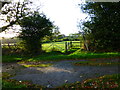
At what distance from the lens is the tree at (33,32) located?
16.8 m

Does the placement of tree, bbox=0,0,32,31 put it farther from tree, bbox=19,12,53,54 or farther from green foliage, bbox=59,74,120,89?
green foliage, bbox=59,74,120,89

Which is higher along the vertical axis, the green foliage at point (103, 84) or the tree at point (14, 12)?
the tree at point (14, 12)

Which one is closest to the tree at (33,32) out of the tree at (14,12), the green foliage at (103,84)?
the tree at (14,12)

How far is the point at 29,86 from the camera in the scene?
568 centimetres

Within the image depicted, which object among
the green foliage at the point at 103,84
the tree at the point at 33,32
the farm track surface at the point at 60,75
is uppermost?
the tree at the point at 33,32

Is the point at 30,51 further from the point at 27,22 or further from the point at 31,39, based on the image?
the point at 27,22

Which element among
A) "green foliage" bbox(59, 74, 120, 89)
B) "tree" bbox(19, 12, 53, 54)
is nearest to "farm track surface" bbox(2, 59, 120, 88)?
"green foliage" bbox(59, 74, 120, 89)

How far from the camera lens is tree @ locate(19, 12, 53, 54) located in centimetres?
1683

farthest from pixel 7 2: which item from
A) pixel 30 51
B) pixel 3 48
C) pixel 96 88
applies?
pixel 96 88

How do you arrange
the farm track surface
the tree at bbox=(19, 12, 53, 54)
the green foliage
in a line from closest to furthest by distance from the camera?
1. the green foliage
2. the farm track surface
3. the tree at bbox=(19, 12, 53, 54)

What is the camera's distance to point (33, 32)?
675 inches

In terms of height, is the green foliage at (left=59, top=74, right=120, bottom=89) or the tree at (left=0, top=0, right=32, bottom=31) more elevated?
the tree at (left=0, top=0, right=32, bottom=31)

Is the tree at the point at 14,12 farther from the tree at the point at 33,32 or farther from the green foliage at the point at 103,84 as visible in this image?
the green foliage at the point at 103,84

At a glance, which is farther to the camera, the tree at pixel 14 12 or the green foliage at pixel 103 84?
the tree at pixel 14 12
